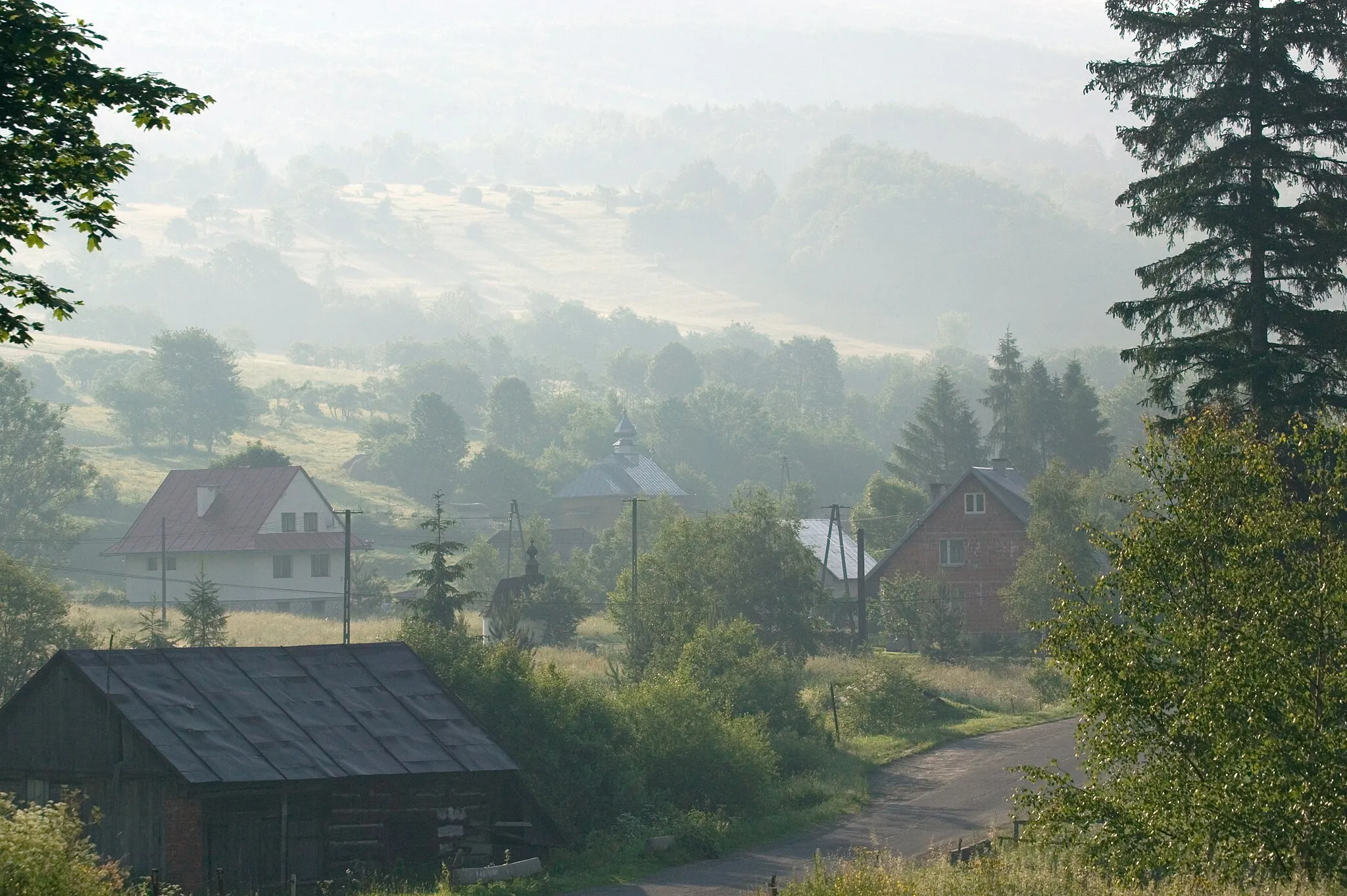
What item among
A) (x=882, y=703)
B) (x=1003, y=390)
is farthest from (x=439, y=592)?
(x=1003, y=390)

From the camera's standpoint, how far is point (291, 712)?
92.4 ft

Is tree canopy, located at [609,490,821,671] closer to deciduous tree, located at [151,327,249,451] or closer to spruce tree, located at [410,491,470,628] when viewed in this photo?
spruce tree, located at [410,491,470,628]

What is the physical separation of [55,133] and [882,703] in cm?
3594

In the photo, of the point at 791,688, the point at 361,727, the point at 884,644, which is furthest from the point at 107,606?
the point at 361,727

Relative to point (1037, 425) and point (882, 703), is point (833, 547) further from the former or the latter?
point (882, 703)

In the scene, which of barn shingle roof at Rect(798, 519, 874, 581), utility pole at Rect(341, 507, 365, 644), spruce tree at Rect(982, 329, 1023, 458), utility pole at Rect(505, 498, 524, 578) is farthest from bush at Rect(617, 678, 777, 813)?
spruce tree at Rect(982, 329, 1023, 458)

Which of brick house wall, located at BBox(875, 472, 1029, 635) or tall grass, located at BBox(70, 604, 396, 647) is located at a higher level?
brick house wall, located at BBox(875, 472, 1029, 635)

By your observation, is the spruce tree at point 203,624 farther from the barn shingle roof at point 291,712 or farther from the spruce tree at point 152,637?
the barn shingle roof at point 291,712

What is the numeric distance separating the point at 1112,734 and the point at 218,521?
67.9m

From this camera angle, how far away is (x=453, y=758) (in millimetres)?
28781

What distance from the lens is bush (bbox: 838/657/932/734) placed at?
46.4 m

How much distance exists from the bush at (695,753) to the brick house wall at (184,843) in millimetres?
11274

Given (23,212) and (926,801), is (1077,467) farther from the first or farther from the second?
(23,212)

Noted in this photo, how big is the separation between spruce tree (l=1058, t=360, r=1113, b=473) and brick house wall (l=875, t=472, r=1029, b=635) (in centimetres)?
4105
